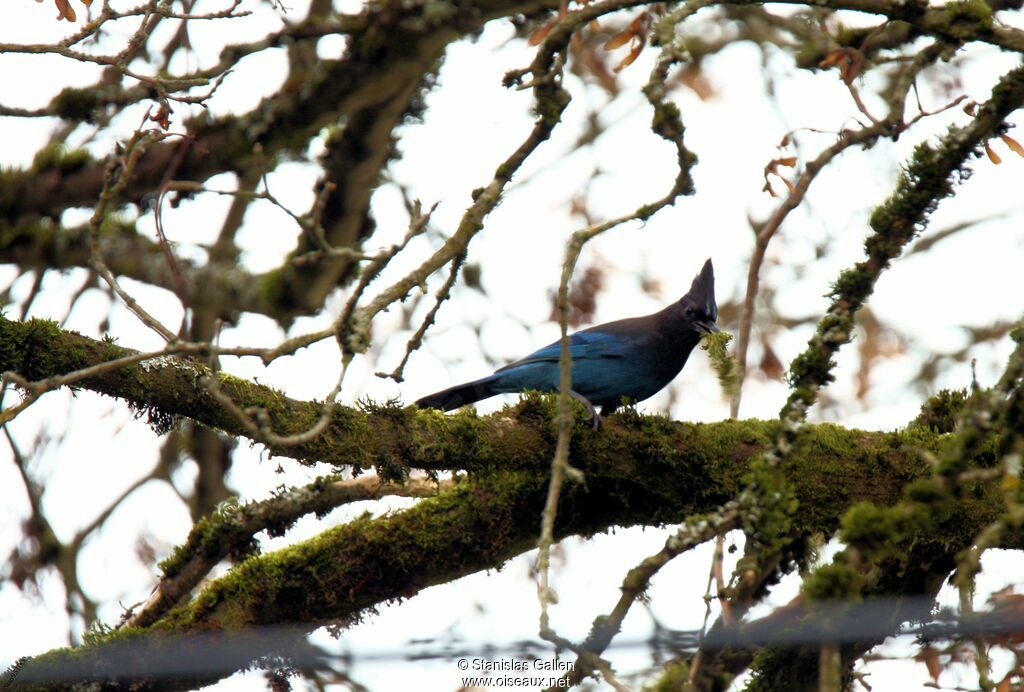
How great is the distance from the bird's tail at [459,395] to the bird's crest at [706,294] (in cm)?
143

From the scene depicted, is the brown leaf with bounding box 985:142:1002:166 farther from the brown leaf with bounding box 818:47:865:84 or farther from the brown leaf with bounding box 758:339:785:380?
the brown leaf with bounding box 758:339:785:380

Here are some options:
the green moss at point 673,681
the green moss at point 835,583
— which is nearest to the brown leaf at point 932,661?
the green moss at point 673,681

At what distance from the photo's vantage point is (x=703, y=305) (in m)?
6.76

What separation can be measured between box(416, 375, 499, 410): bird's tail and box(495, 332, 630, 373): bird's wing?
214 mm

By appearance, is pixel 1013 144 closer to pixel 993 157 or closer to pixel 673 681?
pixel 993 157

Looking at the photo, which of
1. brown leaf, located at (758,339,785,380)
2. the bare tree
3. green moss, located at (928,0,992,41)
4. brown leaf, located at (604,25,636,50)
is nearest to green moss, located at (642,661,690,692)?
Answer: the bare tree

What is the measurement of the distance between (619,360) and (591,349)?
0.23 metres

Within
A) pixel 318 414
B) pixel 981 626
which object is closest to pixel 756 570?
pixel 981 626

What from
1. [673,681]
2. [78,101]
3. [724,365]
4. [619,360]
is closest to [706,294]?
[619,360]

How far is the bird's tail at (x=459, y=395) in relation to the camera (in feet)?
19.8

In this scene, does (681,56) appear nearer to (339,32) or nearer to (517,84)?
(517,84)

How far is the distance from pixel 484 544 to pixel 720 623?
189cm

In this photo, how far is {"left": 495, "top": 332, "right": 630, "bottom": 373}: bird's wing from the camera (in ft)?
21.5

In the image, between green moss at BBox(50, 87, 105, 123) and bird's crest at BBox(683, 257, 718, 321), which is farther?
bird's crest at BBox(683, 257, 718, 321)
